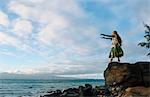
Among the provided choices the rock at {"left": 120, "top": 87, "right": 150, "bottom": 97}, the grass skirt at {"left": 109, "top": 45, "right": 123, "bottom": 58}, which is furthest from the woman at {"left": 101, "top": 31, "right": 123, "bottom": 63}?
the rock at {"left": 120, "top": 87, "right": 150, "bottom": 97}

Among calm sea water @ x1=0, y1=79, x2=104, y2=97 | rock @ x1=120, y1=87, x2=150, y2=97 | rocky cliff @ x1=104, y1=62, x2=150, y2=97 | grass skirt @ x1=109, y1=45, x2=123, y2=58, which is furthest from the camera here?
calm sea water @ x1=0, y1=79, x2=104, y2=97

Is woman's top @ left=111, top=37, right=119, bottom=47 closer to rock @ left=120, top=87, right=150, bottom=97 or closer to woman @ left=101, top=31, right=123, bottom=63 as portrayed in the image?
woman @ left=101, top=31, right=123, bottom=63

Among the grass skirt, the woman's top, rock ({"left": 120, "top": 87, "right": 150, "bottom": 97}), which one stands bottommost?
rock ({"left": 120, "top": 87, "right": 150, "bottom": 97})

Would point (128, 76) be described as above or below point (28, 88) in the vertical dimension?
below

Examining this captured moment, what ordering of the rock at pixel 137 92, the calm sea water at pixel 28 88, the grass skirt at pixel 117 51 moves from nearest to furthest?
the rock at pixel 137 92 → the grass skirt at pixel 117 51 → the calm sea water at pixel 28 88

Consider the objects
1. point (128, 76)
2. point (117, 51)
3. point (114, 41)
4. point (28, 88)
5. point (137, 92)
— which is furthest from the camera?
point (28, 88)

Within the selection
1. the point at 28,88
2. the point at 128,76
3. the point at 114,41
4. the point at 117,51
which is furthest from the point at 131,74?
the point at 28,88

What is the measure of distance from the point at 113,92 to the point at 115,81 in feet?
3.45

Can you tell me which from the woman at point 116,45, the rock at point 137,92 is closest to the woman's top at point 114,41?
the woman at point 116,45

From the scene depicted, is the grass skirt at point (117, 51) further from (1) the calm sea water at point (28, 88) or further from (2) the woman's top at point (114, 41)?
(1) the calm sea water at point (28, 88)

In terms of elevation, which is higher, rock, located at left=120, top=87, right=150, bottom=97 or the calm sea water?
the calm sea water

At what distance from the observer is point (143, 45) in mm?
41906

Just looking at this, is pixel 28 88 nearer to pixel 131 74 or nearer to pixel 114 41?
pixel 114 41

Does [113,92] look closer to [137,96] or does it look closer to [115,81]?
[115,81]
